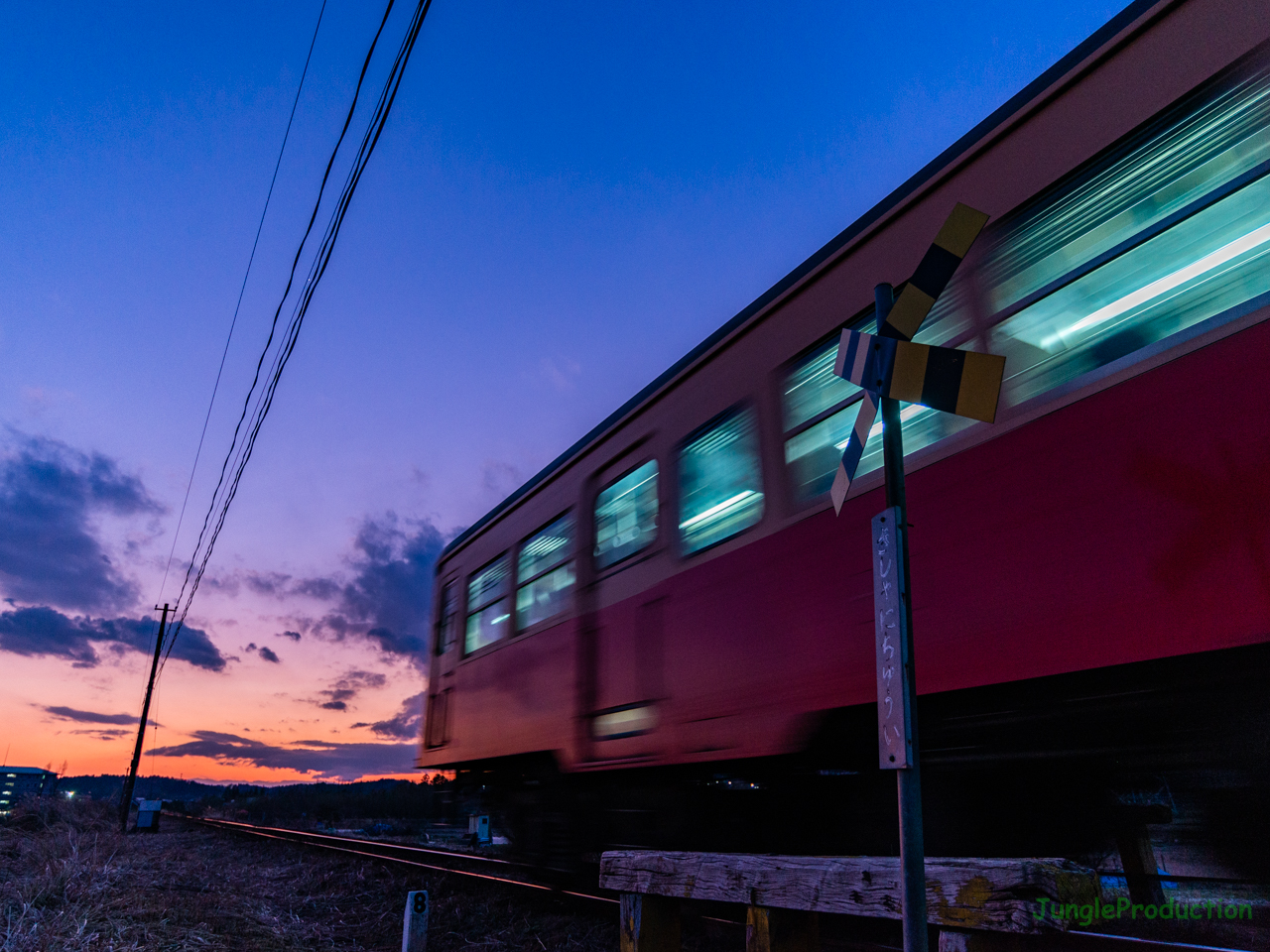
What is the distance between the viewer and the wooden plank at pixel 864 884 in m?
1.87

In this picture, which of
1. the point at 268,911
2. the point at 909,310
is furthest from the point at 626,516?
the point at 268,911

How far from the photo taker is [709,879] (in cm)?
268

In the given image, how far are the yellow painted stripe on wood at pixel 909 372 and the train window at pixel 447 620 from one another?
8.06m

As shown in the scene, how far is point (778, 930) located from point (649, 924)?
0.62m

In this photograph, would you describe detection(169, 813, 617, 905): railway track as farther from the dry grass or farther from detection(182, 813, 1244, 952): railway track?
the dry grass

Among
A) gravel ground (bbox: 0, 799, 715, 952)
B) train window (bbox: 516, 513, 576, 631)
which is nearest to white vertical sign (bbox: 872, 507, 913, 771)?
gravel ground (bbox: 0, 799, 715, 952)

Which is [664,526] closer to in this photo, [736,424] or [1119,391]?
[736,424]

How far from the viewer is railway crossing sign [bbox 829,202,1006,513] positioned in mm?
2303

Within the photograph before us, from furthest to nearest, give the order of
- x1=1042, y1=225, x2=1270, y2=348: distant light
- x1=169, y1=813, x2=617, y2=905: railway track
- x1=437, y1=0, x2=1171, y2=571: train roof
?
x1=169, y1=813, x2=617, y2=905: railway track → x1=437, y1=0, x2=1171, y2=571: train roof → x1=1042, y1=225, x2=1270, y2=348: distant light

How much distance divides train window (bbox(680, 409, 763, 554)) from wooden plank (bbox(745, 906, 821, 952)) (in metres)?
2.65

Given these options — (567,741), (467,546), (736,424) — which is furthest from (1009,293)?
(467,546)

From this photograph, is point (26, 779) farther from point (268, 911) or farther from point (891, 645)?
point (891, 645)

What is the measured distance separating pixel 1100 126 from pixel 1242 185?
66cm

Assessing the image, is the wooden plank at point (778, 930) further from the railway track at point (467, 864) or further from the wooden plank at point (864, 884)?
the railway track at point (467, 864)
